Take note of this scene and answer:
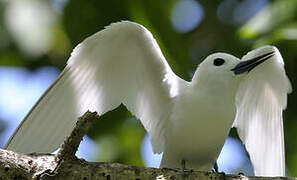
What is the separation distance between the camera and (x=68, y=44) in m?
9.41

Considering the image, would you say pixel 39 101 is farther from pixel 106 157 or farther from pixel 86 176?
pixel 106 157

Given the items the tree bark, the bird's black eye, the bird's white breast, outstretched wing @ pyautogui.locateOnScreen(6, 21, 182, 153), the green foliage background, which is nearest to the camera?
the tree bark

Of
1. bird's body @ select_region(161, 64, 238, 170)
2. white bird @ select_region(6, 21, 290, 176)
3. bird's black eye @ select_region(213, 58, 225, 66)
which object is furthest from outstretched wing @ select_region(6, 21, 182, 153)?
bird's black eye @ select_region(213, 58, 225, 66)

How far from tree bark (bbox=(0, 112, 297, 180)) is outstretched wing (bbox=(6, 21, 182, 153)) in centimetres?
160

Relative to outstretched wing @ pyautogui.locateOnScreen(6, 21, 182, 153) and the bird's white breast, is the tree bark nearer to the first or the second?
the bird's white breast

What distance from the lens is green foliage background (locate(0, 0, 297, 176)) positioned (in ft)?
27.6

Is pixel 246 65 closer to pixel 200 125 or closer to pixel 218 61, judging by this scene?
pixel 218 61

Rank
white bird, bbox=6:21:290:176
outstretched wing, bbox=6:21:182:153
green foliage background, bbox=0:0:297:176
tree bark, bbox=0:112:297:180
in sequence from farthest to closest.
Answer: green foliage background, bbox=0:0:297:176, outstretched wing, bbox=6:21:182:153, white bird, bbox=6:21:290:176, tree bark, bbox=0:112:297:180

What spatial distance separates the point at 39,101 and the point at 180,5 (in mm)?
4066

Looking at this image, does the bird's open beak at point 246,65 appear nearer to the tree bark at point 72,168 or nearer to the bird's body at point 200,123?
the bird's body at point 200,123

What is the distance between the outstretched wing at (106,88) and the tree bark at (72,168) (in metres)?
1.60

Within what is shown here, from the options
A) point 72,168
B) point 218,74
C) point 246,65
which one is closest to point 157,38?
point 218,74

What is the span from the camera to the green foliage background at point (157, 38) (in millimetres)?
8398

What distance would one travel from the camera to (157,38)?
8539mm
